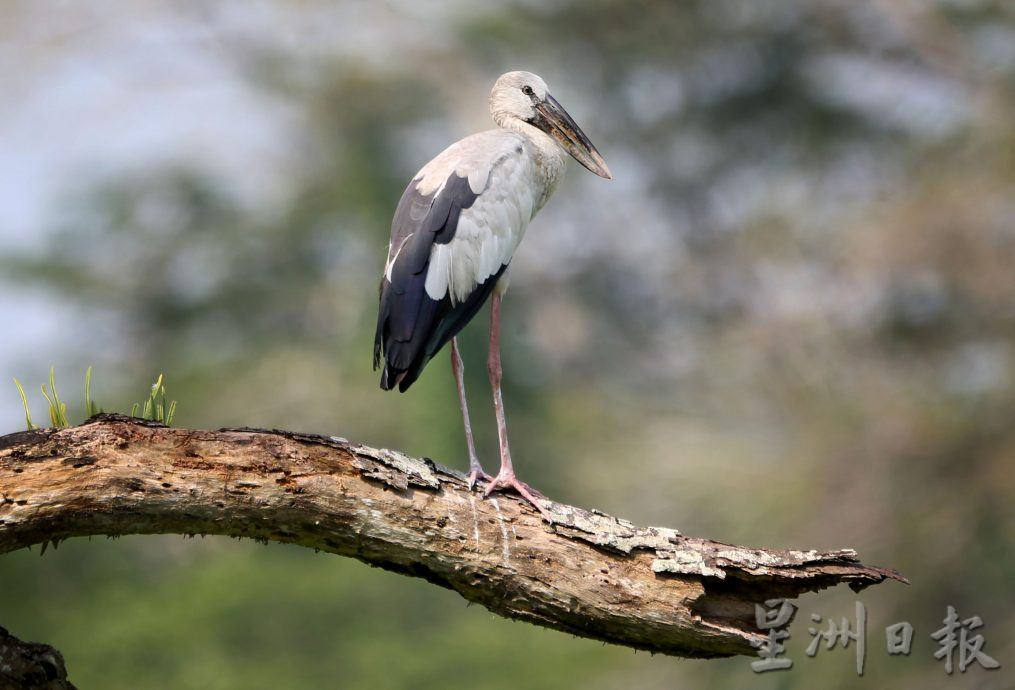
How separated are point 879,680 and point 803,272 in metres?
5.99

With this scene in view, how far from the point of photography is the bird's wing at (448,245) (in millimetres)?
5137

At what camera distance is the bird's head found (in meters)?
6.06

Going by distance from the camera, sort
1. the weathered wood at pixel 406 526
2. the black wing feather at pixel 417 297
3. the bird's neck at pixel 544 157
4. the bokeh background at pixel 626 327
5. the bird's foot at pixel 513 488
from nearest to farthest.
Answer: the weathered wood at pixel 406 526 < the bird's foot at pixel 513 488 < the black wing feather at pixel 417 297 < the bird's neck at pixel 544 157 < the bokeh background at pixel 626 327

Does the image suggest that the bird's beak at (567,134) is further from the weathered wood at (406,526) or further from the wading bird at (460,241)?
the weathered wood at (406,526)

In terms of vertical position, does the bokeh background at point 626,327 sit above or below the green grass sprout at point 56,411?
above

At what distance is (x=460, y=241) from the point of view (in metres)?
5.42

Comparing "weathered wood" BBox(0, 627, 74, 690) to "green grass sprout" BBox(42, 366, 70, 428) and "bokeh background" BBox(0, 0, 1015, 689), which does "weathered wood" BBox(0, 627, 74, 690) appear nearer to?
"green grass sprout" BBox(42, 366, 70, 428)

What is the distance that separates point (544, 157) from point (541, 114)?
0.34m

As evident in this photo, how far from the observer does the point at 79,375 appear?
2005 centimetres

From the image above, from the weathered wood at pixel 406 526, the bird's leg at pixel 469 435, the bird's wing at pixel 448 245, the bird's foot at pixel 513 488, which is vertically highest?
the bird's wing at pixel 448 245

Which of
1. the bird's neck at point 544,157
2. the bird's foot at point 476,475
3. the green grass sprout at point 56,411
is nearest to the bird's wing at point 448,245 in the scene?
the bird's neck at point 544,157

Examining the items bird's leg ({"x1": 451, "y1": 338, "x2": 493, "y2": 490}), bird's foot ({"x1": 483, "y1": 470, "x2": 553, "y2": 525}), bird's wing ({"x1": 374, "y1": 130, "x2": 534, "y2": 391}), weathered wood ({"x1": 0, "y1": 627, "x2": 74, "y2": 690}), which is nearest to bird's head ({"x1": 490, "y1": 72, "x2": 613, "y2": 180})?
bird's wing ({"x1": 374, "y1": 130, "x2": 534, "y2": 391})

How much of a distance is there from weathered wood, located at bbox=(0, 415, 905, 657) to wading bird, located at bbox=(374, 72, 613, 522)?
628 millimetres

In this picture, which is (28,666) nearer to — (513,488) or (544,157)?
(513,488)
